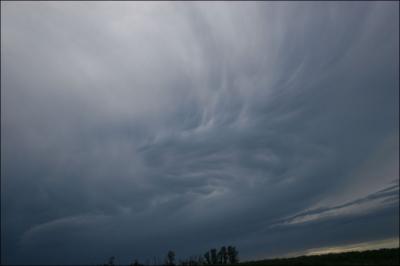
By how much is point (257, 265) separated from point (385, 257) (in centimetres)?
3181

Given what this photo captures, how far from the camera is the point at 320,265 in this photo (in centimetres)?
7219

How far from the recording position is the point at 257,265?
82.4m

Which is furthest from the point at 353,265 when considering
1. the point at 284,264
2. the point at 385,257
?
the point at 385,257

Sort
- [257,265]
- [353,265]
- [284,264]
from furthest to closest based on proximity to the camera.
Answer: [257,265] → [284,264] → [353,265]

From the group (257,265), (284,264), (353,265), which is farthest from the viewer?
(257,265)

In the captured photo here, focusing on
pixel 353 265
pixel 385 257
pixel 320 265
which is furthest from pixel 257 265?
pixel 385 257

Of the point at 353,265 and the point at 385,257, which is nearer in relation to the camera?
the point at 353,265

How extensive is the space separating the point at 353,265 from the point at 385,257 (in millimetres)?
21791

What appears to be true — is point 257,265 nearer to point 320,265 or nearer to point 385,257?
point 320,265

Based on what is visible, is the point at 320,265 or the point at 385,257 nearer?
the point at 320,265

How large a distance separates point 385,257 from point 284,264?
2763 cm

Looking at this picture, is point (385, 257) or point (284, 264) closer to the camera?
point (284, 264)

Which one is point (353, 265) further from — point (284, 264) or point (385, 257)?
point (385, 257)

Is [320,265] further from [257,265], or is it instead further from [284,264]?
[257,265]
